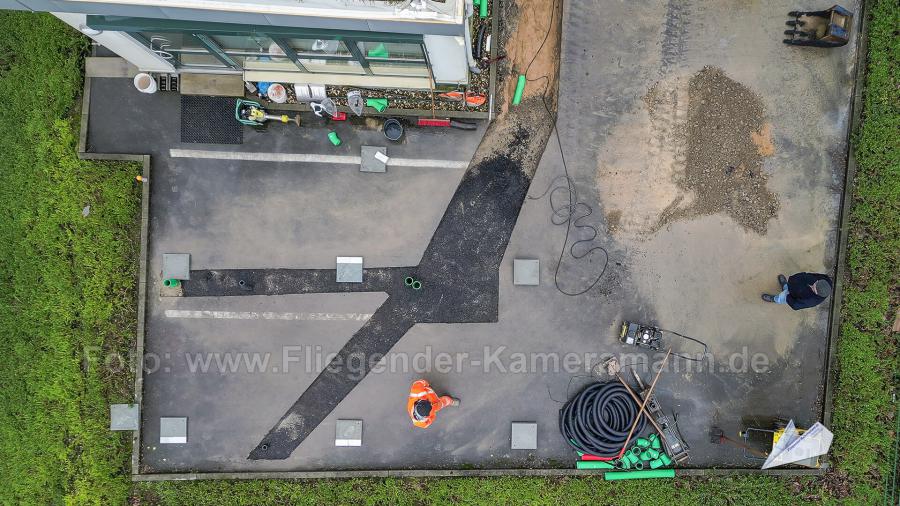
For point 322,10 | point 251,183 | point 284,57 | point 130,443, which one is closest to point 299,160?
point 251,183

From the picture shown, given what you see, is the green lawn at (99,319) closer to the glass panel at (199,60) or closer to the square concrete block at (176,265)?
the square concrete block at (176,265)

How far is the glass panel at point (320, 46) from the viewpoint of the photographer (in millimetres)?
8266

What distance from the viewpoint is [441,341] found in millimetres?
10156

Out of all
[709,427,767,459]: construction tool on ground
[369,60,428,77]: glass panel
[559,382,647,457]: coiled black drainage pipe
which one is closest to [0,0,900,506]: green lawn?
[709,427,767,459]: construction tool on ground

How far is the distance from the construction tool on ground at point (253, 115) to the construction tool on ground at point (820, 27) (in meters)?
10.4

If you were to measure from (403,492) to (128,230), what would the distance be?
7.87 meters

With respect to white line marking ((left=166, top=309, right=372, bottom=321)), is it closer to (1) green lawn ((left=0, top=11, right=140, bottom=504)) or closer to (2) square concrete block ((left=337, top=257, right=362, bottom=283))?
(2) square concrete block ((left=337, top=257, right=362, bottom=283))

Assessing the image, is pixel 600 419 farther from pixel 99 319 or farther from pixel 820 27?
pixel 99 319

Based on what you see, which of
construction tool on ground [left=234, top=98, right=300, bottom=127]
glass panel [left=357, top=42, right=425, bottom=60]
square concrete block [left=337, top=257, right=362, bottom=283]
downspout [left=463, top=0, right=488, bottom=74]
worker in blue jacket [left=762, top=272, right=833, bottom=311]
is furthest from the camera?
square concrete block [left=337, top=257, right=362, bottom=283]

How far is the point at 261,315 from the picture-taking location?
1008cm

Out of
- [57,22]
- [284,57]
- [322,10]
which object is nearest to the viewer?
[322,10]

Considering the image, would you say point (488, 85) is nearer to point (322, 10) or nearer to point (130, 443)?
point (322, 10)

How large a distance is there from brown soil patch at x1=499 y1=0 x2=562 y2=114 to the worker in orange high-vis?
5.86 metres

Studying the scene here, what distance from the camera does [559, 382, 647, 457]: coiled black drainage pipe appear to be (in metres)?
9.85
